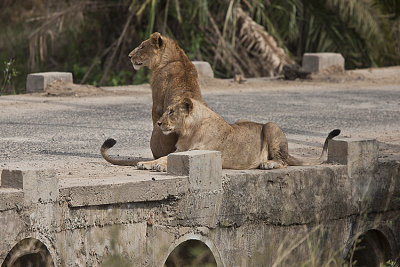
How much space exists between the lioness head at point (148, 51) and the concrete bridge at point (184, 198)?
105 centimetres

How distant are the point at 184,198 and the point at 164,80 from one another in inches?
55.7

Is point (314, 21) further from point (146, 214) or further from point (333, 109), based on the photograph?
point (146, 214)

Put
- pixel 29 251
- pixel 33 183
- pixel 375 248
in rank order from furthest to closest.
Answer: pixel 375 248, pixel 29 251, pixel 33 183

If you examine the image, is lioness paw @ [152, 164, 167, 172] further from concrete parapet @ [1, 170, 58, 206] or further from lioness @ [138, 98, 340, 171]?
concrete parapet @ [1, 170, 58, 206]

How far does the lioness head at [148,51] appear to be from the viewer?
8.48 metres

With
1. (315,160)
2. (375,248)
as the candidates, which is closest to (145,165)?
(315,160)

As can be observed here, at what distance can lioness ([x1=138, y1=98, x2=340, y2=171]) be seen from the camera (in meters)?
7.48

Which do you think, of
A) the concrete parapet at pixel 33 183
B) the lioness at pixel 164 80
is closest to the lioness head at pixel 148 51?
the lioness at pixel 164 80

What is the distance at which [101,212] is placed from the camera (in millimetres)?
6812

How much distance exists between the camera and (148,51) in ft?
28.1

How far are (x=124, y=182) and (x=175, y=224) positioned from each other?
823 millimetres

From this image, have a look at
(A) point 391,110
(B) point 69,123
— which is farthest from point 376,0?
(B) point 69,123

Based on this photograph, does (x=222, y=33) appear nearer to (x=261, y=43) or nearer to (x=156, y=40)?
(x=261, y=43)

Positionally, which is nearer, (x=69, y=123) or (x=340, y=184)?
(x=340, y=184)
